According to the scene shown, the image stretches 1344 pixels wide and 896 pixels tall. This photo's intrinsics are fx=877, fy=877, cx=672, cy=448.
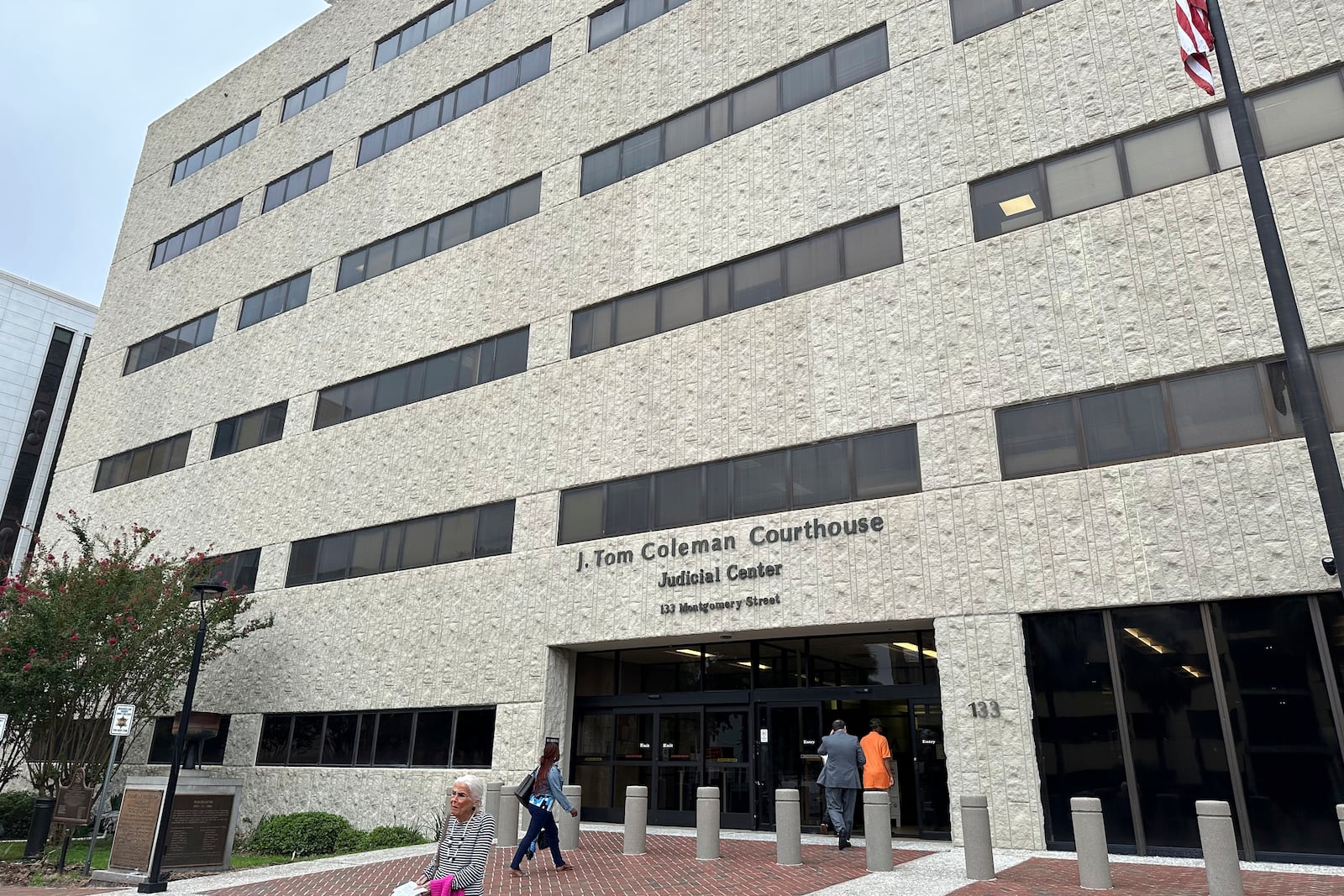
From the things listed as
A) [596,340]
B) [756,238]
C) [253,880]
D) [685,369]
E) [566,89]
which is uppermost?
[566,89]

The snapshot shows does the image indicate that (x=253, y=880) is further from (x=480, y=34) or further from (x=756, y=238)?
(x=480, y=34)

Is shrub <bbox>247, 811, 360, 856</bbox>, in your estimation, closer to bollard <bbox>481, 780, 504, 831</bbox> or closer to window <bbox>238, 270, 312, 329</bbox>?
bollard <bbox>481, 780, 504, 831</bbox>

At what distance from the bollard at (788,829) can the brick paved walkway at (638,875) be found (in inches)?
6.1

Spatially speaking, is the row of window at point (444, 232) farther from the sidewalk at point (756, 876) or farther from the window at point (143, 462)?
the sidewalk at point (756, 876)

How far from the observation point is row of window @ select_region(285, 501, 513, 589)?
69.9 ft

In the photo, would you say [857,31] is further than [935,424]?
Yes

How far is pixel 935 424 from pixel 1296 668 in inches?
249

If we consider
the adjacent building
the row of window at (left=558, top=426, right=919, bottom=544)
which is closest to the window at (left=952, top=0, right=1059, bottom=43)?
the row of window at (left=558, top=426, right=919, bottom=544)

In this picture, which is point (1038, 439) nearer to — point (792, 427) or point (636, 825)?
point (792, 427)

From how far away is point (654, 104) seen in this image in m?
22.3

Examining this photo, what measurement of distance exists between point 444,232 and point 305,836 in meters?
16.4

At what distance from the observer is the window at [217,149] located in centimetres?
3456

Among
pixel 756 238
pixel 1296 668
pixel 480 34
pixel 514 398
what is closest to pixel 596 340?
pixel 514 398

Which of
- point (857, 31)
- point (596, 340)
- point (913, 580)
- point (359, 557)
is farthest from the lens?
point (359, 557)
